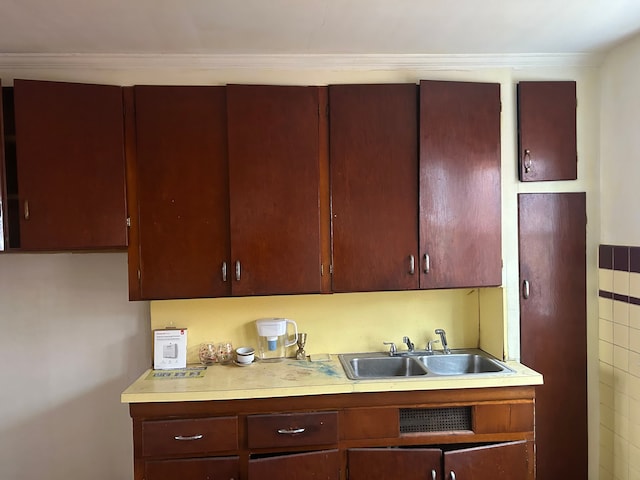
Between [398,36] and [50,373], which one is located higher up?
[398,36]

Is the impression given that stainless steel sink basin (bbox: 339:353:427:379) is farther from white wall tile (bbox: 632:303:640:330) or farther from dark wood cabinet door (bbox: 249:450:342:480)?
white wall tile (bbox: 632:303:640:330)

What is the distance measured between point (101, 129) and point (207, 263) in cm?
78

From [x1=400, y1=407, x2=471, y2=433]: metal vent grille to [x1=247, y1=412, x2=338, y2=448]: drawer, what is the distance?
0.33 metres

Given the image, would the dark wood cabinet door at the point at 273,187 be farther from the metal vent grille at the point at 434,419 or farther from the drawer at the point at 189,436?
the metal vent grille at the point at 434,419

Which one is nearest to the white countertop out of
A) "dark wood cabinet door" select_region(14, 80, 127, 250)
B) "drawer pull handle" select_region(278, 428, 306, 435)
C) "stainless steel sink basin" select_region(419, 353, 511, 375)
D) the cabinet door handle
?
"drawer pull handle" select_region(278, 428, 306, 435)

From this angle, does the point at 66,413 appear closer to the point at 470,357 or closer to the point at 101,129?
the point at 101,129

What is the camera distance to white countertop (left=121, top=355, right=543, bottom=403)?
2033 mm

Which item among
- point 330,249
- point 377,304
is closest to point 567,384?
point 377,304

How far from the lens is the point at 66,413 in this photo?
2.59 metres

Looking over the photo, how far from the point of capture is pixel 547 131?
2404 mm

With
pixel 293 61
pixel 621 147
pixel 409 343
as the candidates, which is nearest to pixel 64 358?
pixel 409 343

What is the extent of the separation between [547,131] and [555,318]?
956 millimetres

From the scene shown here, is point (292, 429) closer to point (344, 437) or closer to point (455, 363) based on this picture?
point (344, 437)

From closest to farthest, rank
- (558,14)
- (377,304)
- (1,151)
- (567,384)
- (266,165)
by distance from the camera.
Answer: (558,14), (1,151), (266,165), (567,384), (377,304)
